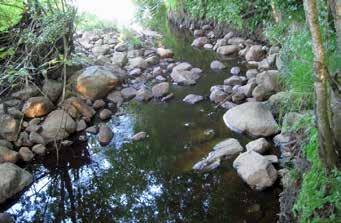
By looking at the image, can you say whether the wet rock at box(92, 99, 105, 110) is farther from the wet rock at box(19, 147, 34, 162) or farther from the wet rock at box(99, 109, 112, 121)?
the wet rock at box(19, 147, 34, 162)

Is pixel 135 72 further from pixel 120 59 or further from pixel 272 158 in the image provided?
pixel 272 158

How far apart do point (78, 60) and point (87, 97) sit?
917 millimetres

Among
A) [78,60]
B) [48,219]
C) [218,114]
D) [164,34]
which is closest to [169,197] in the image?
[48,219]

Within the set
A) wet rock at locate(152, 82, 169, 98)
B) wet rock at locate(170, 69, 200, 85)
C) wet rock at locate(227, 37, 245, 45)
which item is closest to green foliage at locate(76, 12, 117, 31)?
A: wet rock at locate(227, 37, 245, 45)

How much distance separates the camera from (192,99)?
20.1 ft

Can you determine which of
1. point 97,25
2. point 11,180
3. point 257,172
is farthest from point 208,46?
point 11,180

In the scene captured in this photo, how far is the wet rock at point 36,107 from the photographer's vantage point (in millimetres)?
6039

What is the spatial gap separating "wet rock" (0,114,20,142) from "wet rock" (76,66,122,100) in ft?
4.13

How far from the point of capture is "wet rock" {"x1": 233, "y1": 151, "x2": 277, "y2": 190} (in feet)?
12.7

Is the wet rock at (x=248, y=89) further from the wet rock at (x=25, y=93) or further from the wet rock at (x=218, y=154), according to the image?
the wet rock at (x=25, y=93)

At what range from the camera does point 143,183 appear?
451 cm

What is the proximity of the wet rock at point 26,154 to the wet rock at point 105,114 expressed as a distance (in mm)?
1243

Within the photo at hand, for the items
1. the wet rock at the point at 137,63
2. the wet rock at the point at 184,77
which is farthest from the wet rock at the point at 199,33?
the wet rock at the point at 184,77

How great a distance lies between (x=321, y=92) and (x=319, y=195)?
2.07 feet
